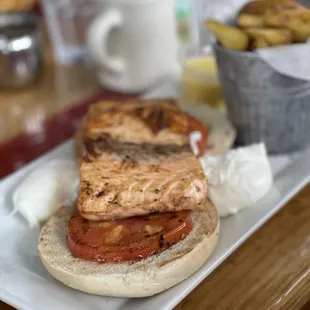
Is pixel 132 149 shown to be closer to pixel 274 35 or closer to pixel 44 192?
pixel 44 192

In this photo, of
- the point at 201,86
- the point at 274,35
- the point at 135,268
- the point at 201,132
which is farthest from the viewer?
the point at 201,86

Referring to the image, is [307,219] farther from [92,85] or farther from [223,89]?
[92,85]

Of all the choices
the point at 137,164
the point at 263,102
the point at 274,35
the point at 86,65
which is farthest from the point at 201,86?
the point at 86,65

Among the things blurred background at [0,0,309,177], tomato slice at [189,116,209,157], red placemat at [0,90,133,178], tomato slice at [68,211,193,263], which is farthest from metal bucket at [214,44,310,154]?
red placemat at [0,90,133,178]

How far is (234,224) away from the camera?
125 centimetres

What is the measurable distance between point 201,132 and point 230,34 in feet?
0.82

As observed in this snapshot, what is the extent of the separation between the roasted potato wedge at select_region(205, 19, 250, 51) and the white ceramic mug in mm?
597

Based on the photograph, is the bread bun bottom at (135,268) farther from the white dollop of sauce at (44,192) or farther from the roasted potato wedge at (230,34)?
the roasted potato wedge at (230,34)

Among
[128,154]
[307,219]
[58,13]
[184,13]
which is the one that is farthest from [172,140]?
[184,13]

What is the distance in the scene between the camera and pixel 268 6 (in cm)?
141

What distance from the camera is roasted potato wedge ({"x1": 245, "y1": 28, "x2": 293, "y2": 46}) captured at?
4.45ft

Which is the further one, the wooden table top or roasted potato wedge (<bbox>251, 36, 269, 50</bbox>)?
roasted potato wedge (<bbox>251, 36, 269, 50</bbox>)

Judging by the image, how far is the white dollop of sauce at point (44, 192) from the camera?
1296 millimetres

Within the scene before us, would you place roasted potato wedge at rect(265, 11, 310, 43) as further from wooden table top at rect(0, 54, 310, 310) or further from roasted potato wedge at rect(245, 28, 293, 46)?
wooden table top at rect(0, 54, 310, 310)
